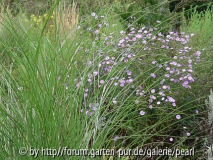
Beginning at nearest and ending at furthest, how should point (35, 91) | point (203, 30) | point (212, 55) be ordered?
point (35, 91), point (212, 55), point (203, 30)

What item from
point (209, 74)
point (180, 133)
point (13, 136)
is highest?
point (13, 136)

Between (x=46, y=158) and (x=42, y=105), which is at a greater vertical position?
(x=42, y=105)

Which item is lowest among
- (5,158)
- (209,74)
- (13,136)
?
(209,74)

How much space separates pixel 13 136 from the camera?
1.39 meters

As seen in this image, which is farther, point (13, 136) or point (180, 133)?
point (180, 133)

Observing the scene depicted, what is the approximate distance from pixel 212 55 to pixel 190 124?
35.8 inches

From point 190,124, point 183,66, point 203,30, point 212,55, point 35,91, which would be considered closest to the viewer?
point 35,91

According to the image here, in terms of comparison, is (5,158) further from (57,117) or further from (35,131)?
(57,117)

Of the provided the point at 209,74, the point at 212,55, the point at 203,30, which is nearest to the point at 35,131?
the point at 209,74

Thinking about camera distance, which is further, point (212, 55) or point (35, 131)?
point (212, 55)

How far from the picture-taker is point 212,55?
2.82 m

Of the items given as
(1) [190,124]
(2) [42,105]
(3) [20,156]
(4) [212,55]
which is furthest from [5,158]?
(4) [212,55]

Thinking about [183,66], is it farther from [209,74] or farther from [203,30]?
[203,30]

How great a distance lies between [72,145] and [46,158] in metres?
0.15
